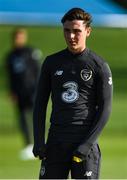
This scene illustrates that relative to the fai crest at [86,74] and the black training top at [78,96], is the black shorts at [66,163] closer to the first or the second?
the black training top at [78,96]

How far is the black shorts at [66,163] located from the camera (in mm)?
6391

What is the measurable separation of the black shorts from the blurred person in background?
6.48 m

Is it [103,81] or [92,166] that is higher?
[103,81]

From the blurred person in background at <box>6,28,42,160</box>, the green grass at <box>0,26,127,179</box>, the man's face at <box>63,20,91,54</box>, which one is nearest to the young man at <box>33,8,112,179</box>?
the man's face at <box>63,20,91,54</box>

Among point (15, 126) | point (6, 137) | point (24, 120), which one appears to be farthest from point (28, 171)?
point (15, 126)

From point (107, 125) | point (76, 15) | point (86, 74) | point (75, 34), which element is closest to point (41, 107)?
point (86, 74)

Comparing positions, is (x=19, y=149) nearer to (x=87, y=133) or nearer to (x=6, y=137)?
(x=6, y=137)

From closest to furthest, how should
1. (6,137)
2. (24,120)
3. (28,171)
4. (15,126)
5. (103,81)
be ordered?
(103,81)
(28,171)
(24,120)
(6,137)
(15,126)

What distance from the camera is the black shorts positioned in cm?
639

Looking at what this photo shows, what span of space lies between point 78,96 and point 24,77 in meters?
6.91

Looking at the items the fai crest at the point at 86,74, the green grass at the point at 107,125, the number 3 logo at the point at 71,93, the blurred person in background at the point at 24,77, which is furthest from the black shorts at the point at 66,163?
the blurred person in background at the point at 24,77

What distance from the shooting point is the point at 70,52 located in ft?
21.1

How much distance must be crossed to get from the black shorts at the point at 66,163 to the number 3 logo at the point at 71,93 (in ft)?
1.09

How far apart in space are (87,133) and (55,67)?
1.79 ft
